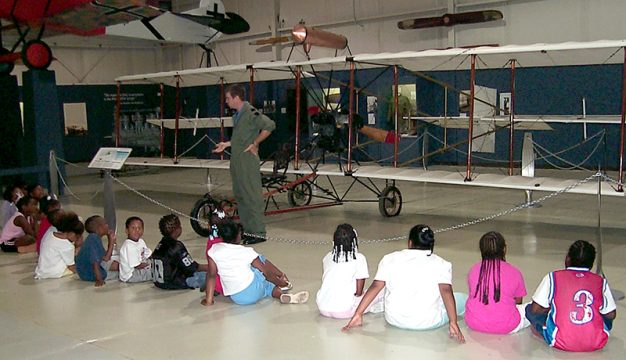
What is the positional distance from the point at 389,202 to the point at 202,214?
9.08 ft

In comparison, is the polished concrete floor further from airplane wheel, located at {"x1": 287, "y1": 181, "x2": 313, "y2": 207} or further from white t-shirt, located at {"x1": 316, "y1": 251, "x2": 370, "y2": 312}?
airplane wheel, located at {"x1": 287, "y1": 181, "x2": 313, "y2": 207}

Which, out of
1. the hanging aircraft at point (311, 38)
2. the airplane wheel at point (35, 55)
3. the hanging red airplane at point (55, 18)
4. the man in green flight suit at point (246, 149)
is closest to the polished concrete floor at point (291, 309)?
the man in green flight suit at point (246, 149)

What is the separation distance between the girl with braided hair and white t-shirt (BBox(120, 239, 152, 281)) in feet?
10.3

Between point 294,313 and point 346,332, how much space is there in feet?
2.13

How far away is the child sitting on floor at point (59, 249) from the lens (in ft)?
21.1

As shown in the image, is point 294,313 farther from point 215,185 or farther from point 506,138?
point 506,138

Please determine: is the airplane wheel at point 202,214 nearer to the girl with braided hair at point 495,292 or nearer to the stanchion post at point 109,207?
the stanchion post at point 109,207

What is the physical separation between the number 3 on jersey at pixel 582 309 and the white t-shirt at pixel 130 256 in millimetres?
3801

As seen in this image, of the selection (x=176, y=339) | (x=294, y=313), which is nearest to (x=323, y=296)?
(x=294, y=313)

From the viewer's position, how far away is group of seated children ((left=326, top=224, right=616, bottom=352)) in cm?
398

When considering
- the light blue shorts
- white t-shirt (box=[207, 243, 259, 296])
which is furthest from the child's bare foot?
white t-shirt (box=[207, 243, 259, 296])

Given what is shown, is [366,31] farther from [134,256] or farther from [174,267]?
[174,267]

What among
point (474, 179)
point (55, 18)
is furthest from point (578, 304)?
point (55, 18)

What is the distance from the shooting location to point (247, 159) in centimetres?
754
